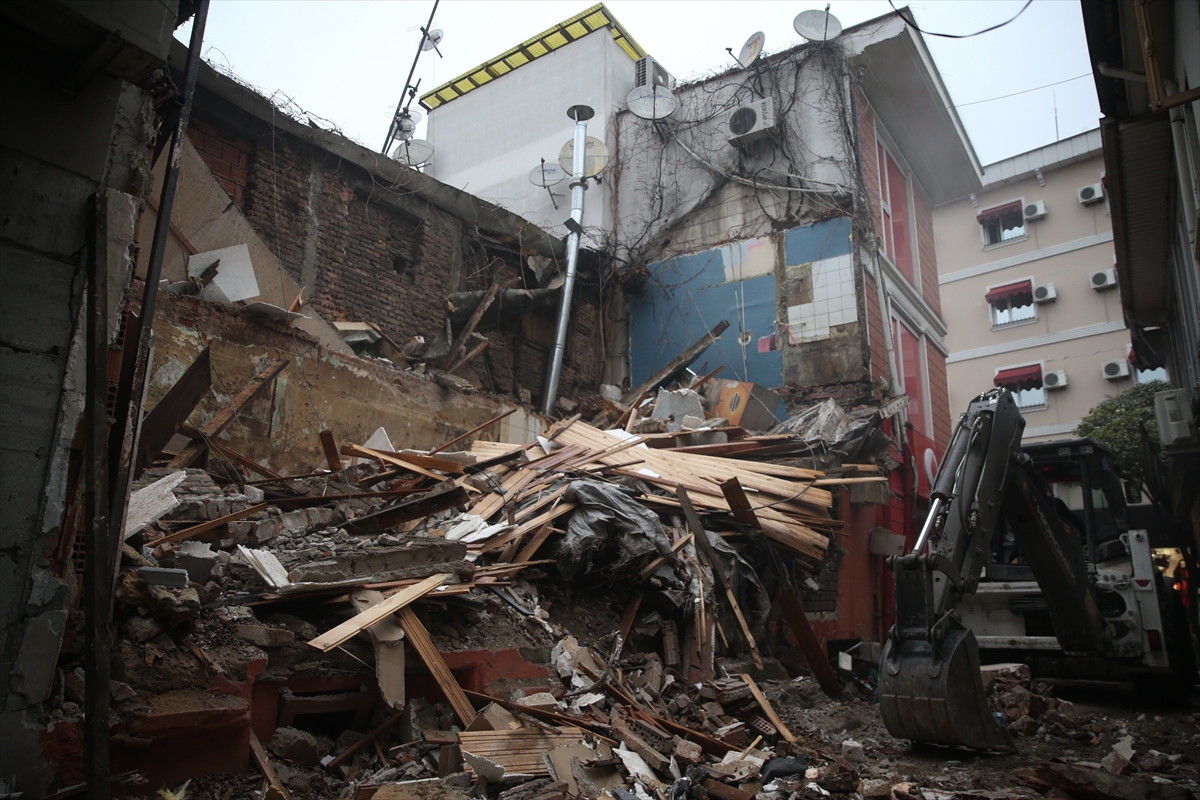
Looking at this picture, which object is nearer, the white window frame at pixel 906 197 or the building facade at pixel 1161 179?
the building facade at pixel 1161 179

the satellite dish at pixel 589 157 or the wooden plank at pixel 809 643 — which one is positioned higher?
the satellite dish at pixel 589 157

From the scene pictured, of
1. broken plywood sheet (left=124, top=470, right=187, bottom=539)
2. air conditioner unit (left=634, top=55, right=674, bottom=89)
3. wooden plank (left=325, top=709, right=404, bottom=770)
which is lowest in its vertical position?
wooden plank (left=325, top=709, right=404, bottom=770)

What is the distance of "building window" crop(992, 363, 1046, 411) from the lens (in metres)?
22.2

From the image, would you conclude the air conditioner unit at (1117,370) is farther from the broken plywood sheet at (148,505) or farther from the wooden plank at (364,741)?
the broken plywood sheet at (148,505)

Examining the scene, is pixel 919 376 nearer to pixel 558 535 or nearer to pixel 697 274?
pixel 697 274

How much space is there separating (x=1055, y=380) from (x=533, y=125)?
16370 millimetres

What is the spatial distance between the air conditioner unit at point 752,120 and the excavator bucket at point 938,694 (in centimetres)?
976

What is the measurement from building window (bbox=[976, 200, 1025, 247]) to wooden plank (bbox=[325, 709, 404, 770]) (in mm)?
25016

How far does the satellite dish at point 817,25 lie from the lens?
12148 mm

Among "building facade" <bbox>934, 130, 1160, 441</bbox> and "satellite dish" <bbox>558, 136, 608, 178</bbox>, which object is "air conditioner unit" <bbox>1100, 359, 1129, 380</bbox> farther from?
"satellite dish" <bbox>558, 136, 608, 178</bbox>

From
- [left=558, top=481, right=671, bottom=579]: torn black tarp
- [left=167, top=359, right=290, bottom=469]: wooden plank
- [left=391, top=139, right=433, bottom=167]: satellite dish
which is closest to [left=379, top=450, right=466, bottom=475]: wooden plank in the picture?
[left=558, top=481, right=671, bottom=579]: torn black tarp

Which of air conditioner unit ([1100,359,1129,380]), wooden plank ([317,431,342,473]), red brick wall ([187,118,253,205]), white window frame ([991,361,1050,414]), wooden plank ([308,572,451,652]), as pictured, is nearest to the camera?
wooden plank ([308,572,451,652])

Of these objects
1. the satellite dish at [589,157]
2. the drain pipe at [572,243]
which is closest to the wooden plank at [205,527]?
the drain pipe at [572,243]

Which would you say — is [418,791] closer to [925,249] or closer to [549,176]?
[549,176]
